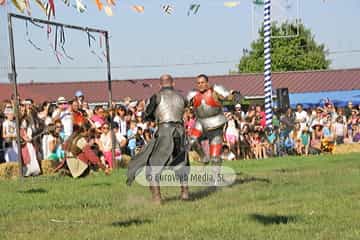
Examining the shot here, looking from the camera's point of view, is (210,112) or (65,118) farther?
(65,118)

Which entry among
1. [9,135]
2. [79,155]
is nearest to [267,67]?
[79,155]

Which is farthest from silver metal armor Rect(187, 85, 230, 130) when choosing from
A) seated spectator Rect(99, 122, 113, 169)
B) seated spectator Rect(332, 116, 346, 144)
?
seated spectator Rect(332, 116, 346, 144)

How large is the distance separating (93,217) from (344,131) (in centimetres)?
1670

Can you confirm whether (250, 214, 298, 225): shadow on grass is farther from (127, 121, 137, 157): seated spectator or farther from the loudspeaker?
the loudspeaker

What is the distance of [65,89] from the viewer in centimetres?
5109

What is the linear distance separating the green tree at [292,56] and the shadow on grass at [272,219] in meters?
61.4

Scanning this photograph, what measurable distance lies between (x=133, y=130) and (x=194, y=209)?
34.6 ft

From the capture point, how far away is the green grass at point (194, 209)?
7824 mm

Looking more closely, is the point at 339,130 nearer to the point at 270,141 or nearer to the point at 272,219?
the point at 270,141

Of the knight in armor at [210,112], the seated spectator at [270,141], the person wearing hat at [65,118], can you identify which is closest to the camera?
the knight in armor at [210,112]

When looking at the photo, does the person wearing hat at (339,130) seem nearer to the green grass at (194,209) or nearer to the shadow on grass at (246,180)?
the green grass at (194,209)

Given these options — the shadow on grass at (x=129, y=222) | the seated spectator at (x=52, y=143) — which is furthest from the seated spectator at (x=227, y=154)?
the shadow on grass at (x=129, y=222)

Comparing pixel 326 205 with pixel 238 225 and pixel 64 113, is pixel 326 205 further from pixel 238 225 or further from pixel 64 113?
pixel 64 113

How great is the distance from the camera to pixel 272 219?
8.56 m
